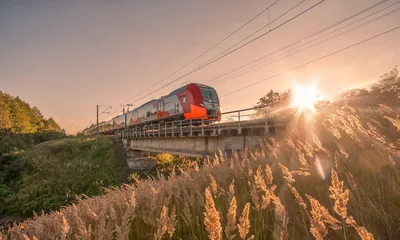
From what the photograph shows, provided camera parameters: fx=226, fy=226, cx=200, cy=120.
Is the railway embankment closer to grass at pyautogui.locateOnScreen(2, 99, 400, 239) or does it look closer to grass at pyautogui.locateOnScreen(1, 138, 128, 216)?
grass at pyautogui.locateOnScreen(1, 138, 128, 216)

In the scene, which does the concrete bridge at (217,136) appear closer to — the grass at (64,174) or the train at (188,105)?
the train at (188,105)

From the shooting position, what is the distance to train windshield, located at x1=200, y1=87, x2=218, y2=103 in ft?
69.8

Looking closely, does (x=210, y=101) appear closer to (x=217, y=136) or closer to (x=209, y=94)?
(x=209, y=94)

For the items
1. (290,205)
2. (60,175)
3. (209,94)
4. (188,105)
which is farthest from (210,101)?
(290,205)

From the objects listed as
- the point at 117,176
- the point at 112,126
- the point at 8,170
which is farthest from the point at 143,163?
the point at 112,126

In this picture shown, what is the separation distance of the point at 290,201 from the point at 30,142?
215 feet

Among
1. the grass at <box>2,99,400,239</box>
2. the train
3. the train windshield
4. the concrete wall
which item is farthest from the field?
the train windshield

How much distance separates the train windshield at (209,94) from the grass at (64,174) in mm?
11653

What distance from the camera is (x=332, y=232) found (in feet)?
6.75

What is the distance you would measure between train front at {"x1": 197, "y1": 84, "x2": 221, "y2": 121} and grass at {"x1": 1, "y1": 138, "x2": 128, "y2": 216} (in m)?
11.2

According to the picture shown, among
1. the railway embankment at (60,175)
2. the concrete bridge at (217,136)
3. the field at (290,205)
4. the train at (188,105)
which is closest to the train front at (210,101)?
the train at (188,105)

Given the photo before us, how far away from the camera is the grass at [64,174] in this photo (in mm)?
20328

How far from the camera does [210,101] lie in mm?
21891

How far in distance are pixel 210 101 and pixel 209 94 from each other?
72 cm
